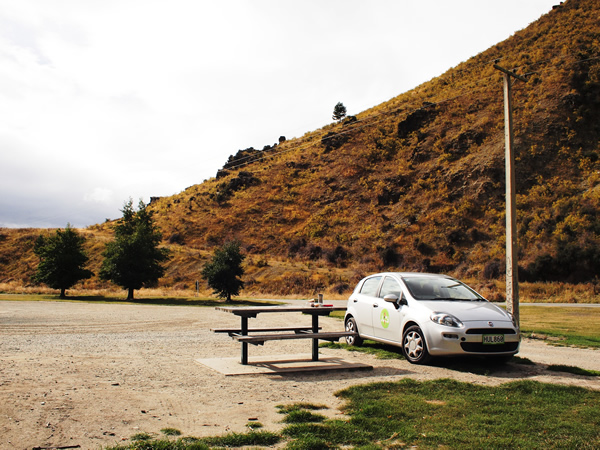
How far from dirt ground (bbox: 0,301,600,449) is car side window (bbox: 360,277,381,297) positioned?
1385 mm

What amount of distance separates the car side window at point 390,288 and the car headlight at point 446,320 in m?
1.20

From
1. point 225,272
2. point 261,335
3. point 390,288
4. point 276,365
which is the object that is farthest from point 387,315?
point 225,272

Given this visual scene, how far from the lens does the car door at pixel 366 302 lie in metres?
10.8

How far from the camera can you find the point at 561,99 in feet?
178

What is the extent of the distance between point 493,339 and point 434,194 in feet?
159

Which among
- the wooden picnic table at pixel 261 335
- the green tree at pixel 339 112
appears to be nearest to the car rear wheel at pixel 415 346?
the wooden picnic table at pixel 261 335

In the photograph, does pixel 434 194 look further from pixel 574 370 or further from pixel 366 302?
pixel 574 370

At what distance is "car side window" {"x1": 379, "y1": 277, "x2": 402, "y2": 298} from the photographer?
400 inches

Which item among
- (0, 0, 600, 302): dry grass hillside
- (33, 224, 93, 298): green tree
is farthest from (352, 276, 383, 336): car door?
(33, 224, 93, 298): green tree

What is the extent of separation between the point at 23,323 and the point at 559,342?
1672 centimetres

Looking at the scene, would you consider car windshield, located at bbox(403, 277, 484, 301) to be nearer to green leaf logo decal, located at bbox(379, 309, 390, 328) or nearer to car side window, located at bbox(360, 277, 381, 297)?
green leaf logo decal, located at bbox(379, 309, 390, 328)

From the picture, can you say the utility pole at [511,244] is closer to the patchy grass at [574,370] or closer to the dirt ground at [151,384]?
the dirt ground at [151,384]

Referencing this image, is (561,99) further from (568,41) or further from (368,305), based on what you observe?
(368,305)

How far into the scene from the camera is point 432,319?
887 centimetres
